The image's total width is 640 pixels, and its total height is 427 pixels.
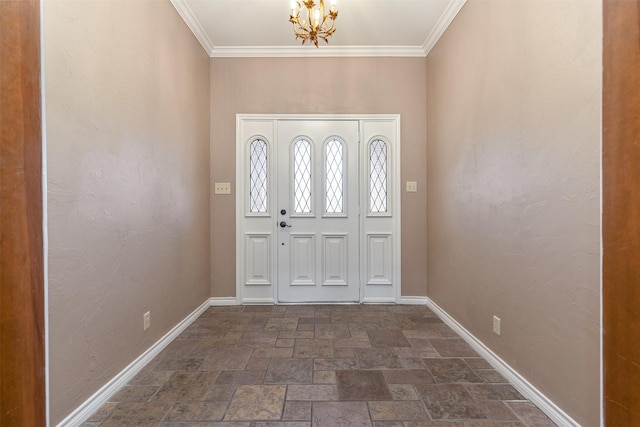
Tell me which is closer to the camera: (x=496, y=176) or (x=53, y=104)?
(x=53, y=104)

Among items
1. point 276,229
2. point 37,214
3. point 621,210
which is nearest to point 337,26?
point 276,229

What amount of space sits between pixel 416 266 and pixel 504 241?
1575 millimetres

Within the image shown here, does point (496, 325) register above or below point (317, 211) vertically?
below

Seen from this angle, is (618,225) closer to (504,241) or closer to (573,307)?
(573,307)

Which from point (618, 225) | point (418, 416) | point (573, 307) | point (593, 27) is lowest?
point (418, 416)

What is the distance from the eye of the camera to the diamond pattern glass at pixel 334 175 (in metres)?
3.55

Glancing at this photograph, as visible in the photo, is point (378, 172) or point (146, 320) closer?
point (146, 320)

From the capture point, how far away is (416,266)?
3527 millimetres

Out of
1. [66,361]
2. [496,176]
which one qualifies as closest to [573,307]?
[496,176]

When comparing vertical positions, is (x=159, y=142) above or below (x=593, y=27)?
below

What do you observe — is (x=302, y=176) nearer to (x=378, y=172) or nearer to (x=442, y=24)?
(x=378, y=172)

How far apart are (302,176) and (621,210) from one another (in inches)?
113

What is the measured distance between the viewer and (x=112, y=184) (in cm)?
182

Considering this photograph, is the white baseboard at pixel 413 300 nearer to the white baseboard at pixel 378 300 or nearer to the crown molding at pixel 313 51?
the white baseboard at pixel 378 300
